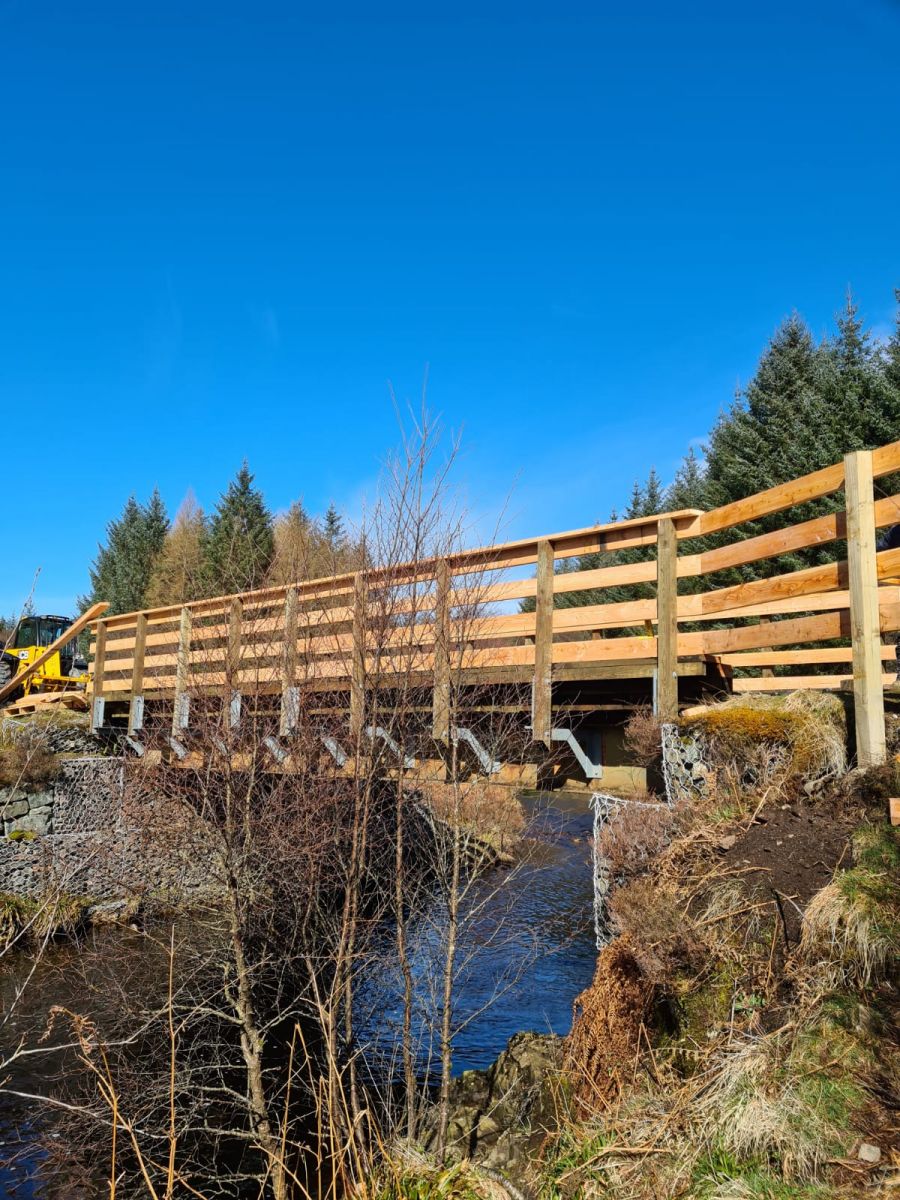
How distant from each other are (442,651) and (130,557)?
106 ft

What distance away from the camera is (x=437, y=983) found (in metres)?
8.56

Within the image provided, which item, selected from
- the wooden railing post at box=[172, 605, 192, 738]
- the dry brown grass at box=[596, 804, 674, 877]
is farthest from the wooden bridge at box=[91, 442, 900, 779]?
the wooden railing post at box=[172, 605, 192, 738]

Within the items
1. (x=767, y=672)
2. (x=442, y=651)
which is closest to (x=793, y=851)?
(x=442, y=651)

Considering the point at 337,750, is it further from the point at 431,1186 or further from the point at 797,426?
the point at 797,426

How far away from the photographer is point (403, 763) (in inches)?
278

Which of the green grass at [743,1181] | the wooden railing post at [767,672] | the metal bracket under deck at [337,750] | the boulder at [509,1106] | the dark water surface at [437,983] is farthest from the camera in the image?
the metal bracket under deck at [337,750]

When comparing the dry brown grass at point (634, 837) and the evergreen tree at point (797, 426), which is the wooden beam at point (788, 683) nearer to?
the dry brown grass at point (634, 837)

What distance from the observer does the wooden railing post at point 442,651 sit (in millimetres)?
6848

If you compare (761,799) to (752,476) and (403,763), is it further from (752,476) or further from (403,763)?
(752,476)

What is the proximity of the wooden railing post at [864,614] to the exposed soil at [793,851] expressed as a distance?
1.65ft

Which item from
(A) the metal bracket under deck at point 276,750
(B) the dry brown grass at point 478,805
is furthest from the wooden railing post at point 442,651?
(A) the metal bracket under deck at point 276,750

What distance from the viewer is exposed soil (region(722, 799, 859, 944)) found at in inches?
178

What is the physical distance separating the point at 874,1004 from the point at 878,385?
16732mm

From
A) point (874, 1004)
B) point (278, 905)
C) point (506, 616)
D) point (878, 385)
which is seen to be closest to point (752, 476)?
point (878, 385)
